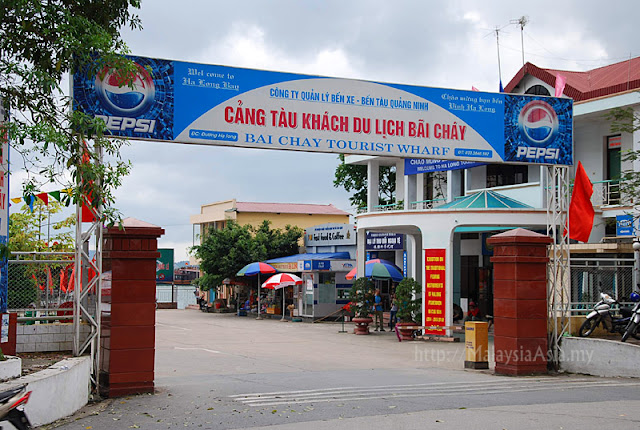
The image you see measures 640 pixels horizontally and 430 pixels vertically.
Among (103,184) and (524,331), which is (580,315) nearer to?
(524,331)

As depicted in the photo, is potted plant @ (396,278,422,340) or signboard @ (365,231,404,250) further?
signboard @ (365,231,404,250)

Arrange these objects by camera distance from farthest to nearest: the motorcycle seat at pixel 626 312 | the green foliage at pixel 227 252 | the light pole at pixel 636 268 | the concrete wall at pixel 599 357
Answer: the green foliage at pixel 227 252
the light pole at pixel 636 268
the motorcycle seat at pixel 626 312
the concrete wall at pixel 599 357

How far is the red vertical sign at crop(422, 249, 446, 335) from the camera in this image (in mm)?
23578

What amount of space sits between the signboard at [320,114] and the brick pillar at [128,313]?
179 centimetres

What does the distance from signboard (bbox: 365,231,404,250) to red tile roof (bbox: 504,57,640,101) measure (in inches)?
348

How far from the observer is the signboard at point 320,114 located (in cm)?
1212

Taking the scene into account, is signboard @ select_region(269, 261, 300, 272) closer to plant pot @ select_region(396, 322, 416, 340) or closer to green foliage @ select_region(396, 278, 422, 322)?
green foliage @ select_region(396, 278, 422, 322)

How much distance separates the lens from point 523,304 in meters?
14.4

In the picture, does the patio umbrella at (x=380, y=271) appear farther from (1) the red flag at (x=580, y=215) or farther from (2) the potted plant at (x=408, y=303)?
(1) the red flag at (x=580, y=215)

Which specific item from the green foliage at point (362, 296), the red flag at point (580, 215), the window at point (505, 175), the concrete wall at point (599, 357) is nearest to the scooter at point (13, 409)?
the concrete wall at point (599, 357)

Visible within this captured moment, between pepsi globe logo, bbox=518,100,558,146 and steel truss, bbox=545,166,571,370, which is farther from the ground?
pepsi globe logo, bbox=518,100,558,146

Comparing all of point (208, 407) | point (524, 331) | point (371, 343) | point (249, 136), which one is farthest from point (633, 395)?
point (371, 343)

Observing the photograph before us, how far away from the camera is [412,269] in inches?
1223

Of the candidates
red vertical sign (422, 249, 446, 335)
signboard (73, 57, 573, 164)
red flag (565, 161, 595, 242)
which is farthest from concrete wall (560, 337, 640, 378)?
red vertical sign (422, 249, 446, 335)
